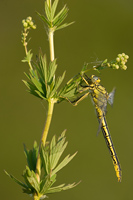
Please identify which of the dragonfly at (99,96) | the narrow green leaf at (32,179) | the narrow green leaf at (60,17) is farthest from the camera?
the dragonfly at (99,96)

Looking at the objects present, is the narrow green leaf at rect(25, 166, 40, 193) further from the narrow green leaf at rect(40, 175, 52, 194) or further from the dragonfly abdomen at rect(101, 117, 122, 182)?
the dragonfly abdomen at rect(101, 117, 122, 182)

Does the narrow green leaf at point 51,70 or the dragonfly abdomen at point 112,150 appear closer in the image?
the narrow green leaf at point 51,70

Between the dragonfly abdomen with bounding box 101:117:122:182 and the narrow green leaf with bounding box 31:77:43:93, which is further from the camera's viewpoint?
the dragonfly abdomen with bounding box 101:117:122:182

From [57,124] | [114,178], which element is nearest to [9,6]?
[57,124]

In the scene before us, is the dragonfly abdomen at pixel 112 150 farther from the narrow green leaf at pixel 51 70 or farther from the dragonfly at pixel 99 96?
the narrow green leaf at pixel 51 70

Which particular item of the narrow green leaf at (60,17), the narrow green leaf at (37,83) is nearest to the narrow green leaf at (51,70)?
the narrow green leaf at (37,83)

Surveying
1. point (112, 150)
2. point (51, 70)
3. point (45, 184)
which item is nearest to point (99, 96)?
point (112, 150)

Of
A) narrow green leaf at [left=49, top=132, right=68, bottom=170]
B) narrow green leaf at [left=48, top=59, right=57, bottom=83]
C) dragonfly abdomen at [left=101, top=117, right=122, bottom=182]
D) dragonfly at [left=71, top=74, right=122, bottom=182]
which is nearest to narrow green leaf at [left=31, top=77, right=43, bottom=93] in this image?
narrow green leaf at [left=48, top=59, right=57, bottom=83]

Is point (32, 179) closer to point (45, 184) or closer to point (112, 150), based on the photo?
point (45, 184)

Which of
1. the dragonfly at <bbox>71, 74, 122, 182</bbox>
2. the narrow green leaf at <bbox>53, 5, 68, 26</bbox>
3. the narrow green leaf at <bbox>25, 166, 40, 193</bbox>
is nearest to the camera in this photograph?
the narrow green leaf at <bbox>25, 166, 40, 193</bbox>

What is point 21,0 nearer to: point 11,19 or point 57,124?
point 11,19

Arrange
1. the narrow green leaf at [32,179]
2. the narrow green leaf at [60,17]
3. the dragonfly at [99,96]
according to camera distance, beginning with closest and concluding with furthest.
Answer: the narrow green leaf at [32,179] < the narrow green leaf at [60,17] < the dragonfly at [99,96]
